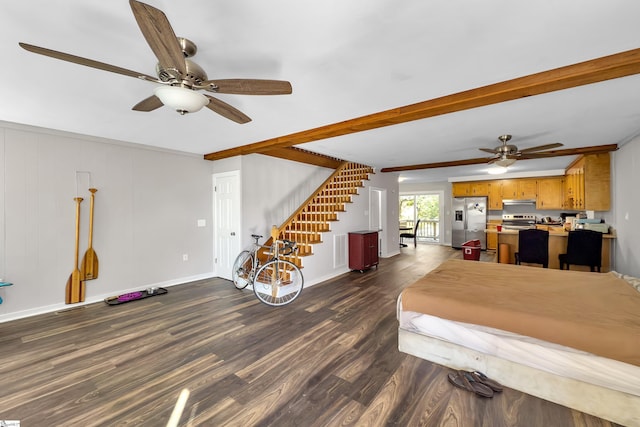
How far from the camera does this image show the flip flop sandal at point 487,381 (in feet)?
6.59

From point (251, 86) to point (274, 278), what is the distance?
9.26 feet

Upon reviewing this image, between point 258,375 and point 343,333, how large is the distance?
3.48 ft

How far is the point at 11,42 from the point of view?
5.54ft

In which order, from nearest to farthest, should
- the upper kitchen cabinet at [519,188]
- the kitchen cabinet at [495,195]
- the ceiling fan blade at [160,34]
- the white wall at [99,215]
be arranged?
the ceiling fan blade at [160,34] < the white wall at [99,215] < the upper kitchen cabinet at [519,188] < the kitchen cabinet at [495,195]

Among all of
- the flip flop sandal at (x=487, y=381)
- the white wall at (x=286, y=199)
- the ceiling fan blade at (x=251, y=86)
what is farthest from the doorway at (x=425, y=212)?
the ceiling fan blade at (x=251, y=86)

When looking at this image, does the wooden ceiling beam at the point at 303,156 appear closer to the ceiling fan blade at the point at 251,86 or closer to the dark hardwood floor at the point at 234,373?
the dark hardwood floor at the point at 234,373

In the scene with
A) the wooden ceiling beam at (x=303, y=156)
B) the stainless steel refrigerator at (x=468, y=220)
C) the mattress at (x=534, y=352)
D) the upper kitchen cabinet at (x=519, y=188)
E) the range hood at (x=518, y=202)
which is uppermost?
the wooden ceiling beam at (x=303, y=156)

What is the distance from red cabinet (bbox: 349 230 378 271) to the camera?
5648 millimetres

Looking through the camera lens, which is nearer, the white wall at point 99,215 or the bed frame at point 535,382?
the bed frame at point 535,382

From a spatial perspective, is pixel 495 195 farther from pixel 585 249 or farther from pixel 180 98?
pixel 180 98

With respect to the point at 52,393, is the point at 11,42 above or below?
above

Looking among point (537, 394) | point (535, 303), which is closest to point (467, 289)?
point (535, 303)

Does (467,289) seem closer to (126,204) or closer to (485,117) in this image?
(485,117)

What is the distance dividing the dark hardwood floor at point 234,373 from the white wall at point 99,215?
555 millimetres
